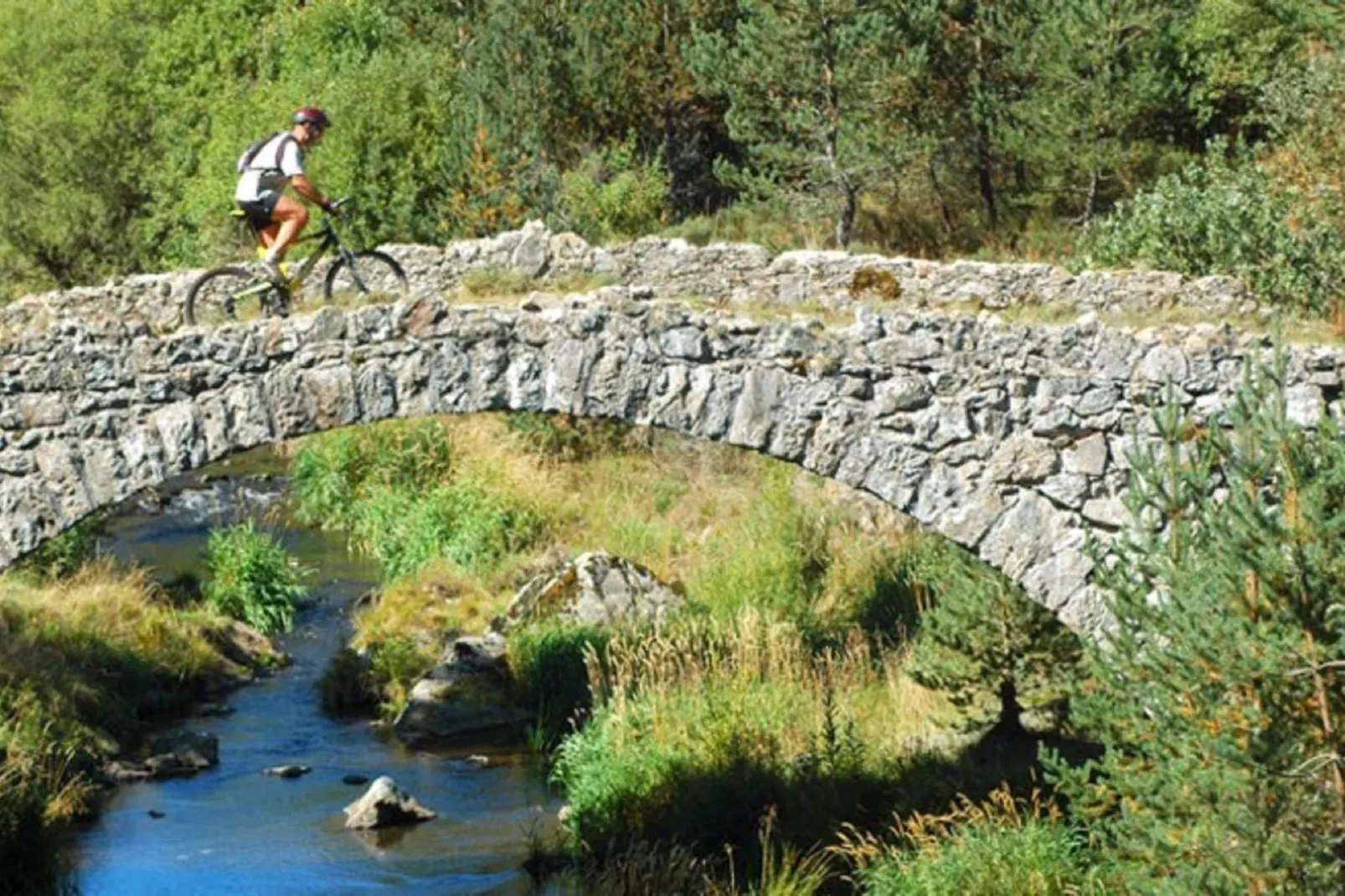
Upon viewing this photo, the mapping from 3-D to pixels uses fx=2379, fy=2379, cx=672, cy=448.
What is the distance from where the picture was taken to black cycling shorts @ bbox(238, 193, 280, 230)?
509 inches

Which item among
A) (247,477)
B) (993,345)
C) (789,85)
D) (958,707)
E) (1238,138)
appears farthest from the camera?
(247,477)

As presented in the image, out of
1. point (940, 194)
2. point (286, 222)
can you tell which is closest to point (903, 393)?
point (286, 222)

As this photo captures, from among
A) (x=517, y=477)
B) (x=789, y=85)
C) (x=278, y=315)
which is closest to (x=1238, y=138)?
(x=789, y=85)

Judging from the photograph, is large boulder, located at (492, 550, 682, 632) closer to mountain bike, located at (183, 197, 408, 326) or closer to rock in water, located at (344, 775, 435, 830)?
rock in water, located at (344, 775, 435, 830)

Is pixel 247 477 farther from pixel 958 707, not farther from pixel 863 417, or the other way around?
pixel 863 417

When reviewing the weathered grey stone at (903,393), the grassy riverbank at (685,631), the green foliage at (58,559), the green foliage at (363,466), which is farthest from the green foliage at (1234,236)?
the green foliage at (58,559)

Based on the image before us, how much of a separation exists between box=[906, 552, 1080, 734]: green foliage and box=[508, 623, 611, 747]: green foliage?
3.54 meters

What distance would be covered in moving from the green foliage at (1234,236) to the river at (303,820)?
6585mm

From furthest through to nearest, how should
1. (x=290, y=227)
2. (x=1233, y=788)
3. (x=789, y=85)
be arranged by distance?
1. (x=789, y=85)
2. (x=290, y=227)
3. (x=1233, y=788)

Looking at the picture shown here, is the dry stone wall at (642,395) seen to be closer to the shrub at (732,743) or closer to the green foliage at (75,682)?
the shrub at (732,743)

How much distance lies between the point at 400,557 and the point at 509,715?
211 inches

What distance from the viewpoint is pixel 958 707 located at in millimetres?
14953

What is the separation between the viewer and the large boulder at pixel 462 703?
721 inches

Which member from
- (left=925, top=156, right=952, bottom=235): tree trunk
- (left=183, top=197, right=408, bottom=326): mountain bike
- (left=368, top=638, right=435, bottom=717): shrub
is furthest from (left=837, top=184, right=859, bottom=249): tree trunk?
(left=183, top=197, right=408, bottom=326): mountain bike
